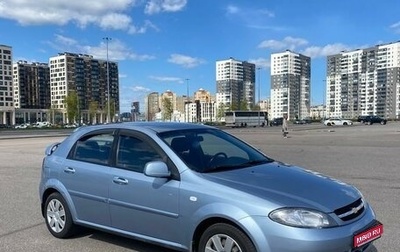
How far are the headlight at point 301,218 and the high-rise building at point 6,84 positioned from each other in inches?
4793

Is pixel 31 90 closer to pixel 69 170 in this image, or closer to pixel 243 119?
pixel 243 119

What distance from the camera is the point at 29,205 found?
719cm

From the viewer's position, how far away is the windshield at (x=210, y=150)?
4152 mm

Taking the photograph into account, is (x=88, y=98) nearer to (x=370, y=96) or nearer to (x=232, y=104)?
(x=232, y=104)

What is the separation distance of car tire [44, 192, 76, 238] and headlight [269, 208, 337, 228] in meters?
3.02

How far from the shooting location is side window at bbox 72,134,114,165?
4.81m

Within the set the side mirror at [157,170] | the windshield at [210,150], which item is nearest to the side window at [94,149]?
the windshield at [210,150]

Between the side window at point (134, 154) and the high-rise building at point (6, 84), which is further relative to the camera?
the high-rise building at point (6, 84)

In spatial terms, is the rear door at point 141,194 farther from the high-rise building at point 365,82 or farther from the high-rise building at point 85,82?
the high-rise building at point 365,82

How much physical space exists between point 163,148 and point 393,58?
114222mm

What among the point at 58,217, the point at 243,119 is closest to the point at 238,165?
the point at 58,217

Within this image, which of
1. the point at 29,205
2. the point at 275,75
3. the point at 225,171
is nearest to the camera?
the point at 225,171

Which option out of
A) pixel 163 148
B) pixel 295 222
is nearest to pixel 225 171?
pixel 163 148

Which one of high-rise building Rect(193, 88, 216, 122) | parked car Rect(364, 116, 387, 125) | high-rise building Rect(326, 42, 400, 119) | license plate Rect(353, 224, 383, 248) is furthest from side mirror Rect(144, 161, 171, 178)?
high-rise building Rect(193, 88, 216, 122)
